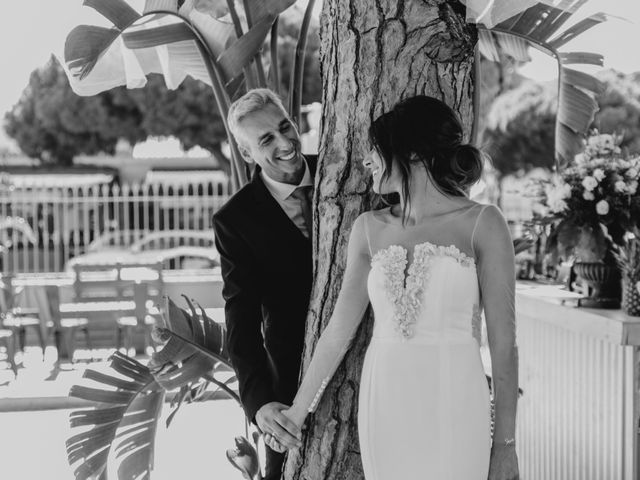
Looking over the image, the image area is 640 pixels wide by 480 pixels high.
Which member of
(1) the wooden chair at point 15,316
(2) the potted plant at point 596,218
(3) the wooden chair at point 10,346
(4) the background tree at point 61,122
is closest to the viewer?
(2) the potted plant at point 596,218

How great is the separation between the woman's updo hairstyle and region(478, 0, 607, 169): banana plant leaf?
4.89 feet

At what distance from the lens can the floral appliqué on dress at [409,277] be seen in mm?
2379

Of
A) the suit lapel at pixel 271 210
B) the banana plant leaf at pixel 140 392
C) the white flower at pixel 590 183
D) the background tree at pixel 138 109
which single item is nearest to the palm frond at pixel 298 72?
the suit lapel at pixel 271 210

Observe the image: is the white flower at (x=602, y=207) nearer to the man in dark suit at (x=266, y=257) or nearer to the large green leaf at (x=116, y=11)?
the man in dark suit at (x=266, y=257)

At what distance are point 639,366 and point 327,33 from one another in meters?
2.48

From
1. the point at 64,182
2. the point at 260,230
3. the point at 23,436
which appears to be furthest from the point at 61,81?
the point at 260,230

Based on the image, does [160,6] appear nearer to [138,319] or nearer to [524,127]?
[138,319]

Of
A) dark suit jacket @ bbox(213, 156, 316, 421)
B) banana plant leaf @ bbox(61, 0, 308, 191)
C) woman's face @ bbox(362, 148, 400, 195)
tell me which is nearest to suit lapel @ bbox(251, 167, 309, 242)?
dark suit jacket @ bbox(213, 156, 316, 421)

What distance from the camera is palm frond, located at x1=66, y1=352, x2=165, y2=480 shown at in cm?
366

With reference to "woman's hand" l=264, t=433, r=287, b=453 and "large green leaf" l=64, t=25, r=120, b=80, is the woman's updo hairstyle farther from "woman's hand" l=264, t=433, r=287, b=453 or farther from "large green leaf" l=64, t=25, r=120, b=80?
"large green leaf" l=64, t=25, r=120, b=80

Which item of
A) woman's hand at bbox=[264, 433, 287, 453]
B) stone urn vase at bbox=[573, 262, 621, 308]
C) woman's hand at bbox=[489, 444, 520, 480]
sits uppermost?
stone urn vase at bbox=[573, 262, 621, 308]

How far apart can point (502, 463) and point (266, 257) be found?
110 cm

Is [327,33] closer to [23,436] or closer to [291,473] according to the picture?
[291,473]

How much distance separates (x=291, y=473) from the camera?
2.95 m
